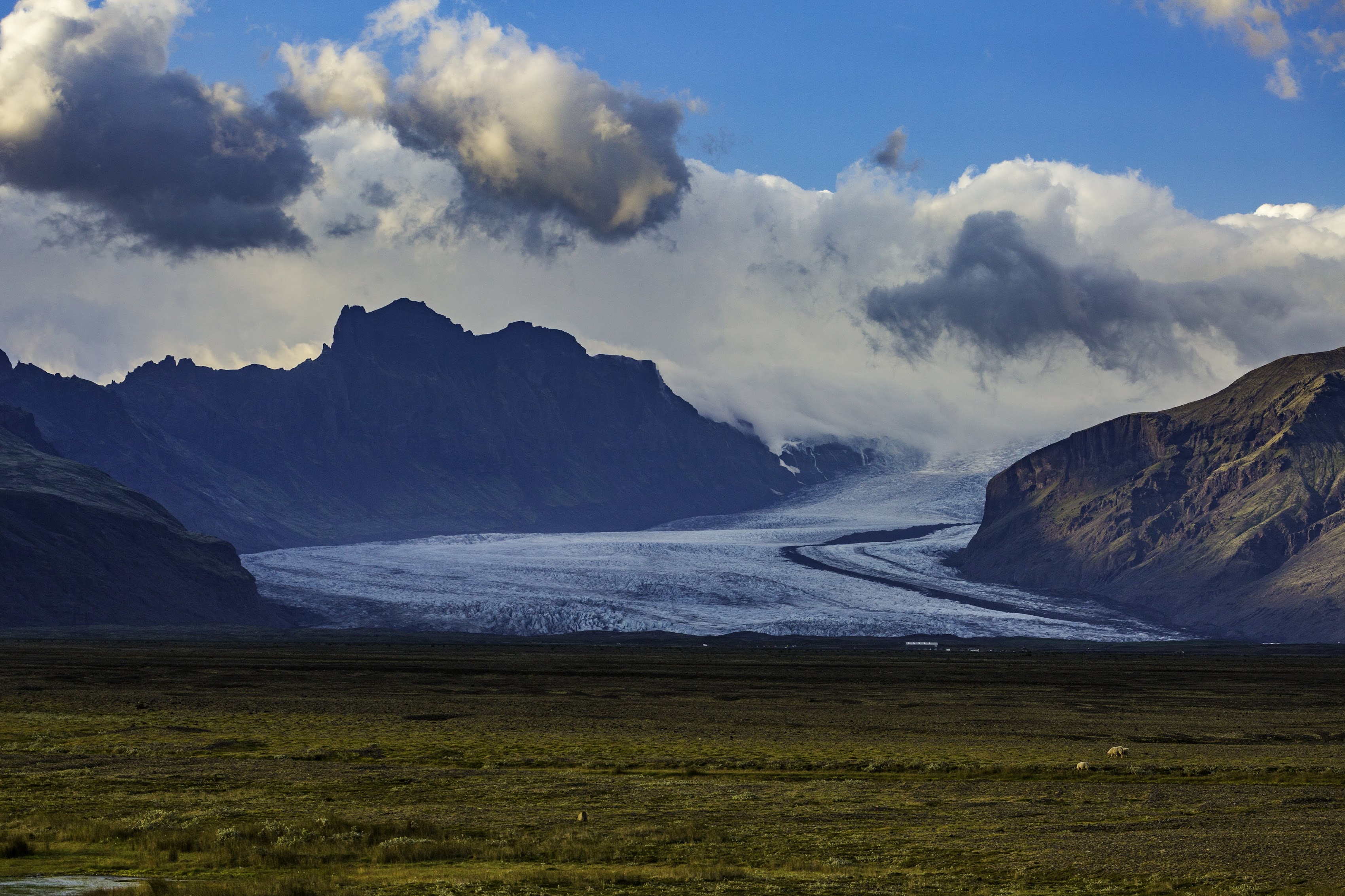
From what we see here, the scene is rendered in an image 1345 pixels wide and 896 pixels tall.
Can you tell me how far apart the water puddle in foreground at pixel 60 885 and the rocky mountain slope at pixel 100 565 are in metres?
142

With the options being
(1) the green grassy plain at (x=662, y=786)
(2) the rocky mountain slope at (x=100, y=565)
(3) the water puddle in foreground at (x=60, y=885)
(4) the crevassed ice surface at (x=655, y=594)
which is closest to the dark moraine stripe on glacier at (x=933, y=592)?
(4) the crevassed ice surface at (x=655, y=594)

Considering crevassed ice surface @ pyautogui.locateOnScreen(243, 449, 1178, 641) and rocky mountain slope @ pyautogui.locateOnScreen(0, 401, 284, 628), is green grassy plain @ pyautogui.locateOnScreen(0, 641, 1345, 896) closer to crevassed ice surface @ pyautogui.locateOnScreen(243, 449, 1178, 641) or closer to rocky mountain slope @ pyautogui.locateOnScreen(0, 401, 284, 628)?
crevassed ice surface @ pyautogui.locateOnScreen(243, 449, 1178, 641)

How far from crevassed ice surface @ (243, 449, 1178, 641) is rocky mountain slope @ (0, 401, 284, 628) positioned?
490 centimetres

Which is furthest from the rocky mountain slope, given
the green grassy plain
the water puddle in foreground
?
the water puddle in foreground

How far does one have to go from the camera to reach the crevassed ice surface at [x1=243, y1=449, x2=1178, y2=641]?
465 ft

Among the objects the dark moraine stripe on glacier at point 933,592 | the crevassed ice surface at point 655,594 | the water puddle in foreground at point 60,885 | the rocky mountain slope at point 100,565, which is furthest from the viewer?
the dark moraine stripe on glacier at point 933,592

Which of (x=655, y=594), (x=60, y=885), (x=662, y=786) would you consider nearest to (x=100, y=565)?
(x=655, y=594)

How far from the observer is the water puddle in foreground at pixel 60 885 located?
20.4 m

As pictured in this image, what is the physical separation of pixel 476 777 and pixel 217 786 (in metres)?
6.83

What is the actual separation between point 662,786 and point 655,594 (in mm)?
113003

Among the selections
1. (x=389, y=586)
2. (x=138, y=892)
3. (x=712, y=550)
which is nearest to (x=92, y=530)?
(x=389, y=586)

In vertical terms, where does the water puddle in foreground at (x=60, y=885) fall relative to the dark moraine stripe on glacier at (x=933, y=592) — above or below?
above

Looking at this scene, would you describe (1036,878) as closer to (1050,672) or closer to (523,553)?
(1050,672)

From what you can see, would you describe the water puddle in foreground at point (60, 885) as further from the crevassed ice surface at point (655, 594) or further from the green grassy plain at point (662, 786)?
the crevassed ice surface at point (655, 594)
